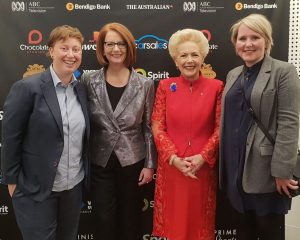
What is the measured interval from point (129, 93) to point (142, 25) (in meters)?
0.85

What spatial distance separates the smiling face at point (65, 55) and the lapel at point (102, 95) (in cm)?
32

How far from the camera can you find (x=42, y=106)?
1.80 metres

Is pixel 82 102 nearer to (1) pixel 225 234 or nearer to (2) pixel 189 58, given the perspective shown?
(2) pixel 189 58

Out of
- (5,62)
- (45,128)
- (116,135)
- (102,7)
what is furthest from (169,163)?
(5,62)

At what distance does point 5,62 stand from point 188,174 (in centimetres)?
188

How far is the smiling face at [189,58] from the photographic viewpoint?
7.09 feet

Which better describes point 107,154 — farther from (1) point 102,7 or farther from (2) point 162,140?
(1) point 102,7

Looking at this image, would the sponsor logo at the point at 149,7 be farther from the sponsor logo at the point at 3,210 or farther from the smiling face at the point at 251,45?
the sponsor logo at the point at 3,210

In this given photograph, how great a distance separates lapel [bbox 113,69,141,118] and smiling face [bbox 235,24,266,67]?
748 mm

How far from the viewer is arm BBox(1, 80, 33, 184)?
175 centimetres

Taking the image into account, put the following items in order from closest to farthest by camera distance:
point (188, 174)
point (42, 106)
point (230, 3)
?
1. point (42, 106)
2. point (188, 174)
3. point (230, 3)

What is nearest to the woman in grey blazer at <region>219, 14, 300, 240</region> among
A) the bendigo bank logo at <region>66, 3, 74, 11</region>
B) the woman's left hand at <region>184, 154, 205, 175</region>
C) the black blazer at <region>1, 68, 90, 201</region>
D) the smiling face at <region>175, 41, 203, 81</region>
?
the woman's left hand at <region>184, 154, 205, 175</region>

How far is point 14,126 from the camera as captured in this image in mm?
1780

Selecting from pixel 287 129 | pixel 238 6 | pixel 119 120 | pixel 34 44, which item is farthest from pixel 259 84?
pixel 34 44
